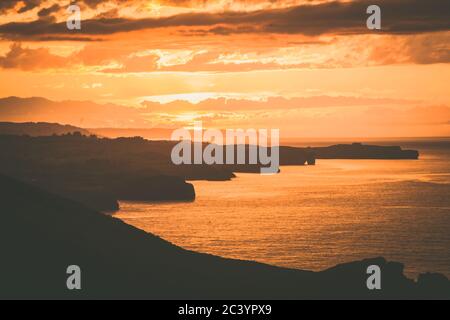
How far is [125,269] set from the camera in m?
62.7

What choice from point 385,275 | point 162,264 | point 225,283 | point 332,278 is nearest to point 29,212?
point 162,264

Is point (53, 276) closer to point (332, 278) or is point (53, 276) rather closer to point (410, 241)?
point (332, 278)

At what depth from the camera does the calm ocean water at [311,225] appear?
306 ft

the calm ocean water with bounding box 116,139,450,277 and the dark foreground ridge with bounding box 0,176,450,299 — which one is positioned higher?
the calm ocean water with bounding box 116,139,450,277

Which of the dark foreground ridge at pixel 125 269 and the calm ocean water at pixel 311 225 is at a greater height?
the calm ocean water at pixel 311 225

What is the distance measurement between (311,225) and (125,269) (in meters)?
63.2

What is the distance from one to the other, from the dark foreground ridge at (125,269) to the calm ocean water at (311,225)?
18.0 m

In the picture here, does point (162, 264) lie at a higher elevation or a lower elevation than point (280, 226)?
lower

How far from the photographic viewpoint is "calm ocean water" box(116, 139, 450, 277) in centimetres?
9338

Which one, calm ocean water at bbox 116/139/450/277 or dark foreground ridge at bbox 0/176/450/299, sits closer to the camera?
dark foreground ridge at bbox 0/176/450/299

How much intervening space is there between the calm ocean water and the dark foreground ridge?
1796 cm

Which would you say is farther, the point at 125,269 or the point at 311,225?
the point at 311,225

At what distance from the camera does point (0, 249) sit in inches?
2419
